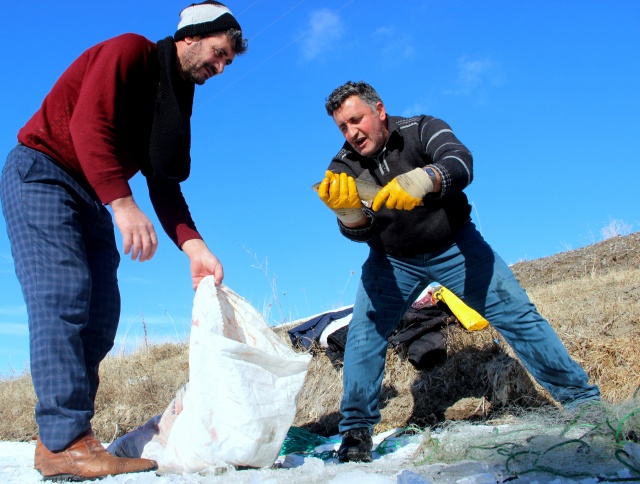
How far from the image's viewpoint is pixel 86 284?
2592 millimetres

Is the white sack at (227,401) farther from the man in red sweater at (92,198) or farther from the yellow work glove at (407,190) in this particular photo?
the yellow work glove at (407,190)

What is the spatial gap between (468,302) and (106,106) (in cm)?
203

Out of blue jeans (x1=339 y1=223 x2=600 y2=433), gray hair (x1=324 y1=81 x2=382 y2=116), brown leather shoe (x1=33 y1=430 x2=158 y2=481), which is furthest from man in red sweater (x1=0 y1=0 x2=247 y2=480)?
blue jeans (x1=339 y1=223 x2=600 y2=433)

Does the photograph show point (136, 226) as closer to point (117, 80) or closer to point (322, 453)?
point (117, 80)

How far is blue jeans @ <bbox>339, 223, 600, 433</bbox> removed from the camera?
3.04m

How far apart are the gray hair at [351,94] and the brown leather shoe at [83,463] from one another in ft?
6.54

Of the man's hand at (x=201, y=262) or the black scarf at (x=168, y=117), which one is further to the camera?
the black scarf at (x=168, y=117)

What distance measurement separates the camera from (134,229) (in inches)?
94.6

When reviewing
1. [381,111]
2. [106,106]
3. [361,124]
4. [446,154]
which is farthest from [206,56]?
[446,154]

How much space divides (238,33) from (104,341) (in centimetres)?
158

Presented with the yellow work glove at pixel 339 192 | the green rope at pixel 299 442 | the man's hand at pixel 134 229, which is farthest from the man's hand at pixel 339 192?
the green rope at pixel 299 442

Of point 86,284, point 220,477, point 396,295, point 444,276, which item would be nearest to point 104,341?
point 86,284

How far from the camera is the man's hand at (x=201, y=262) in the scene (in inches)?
107

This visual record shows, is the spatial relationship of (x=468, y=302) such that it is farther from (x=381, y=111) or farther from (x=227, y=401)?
(x=227, y=401)
